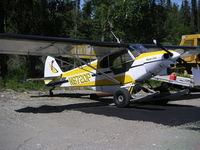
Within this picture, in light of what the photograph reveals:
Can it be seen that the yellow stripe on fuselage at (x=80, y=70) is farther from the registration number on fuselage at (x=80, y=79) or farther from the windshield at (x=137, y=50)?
the windshield at (x=137, y=50)

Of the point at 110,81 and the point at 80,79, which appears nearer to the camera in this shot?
the point at 110,81

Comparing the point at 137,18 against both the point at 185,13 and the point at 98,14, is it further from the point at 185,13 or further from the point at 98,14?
the point at 185,13

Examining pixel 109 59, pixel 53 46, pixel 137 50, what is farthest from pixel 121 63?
pixel 53 46

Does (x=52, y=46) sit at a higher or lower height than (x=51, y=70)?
higher

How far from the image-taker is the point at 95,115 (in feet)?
27.6

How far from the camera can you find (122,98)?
10.1 metres

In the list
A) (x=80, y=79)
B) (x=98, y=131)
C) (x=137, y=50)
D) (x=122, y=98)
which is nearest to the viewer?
(x=98, y=131)

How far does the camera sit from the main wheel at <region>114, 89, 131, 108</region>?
32.2ft

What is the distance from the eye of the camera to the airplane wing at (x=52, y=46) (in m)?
10.0

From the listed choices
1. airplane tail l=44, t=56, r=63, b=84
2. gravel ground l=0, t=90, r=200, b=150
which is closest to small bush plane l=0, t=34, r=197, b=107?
airplane tail l=44, t=56, r=63, b=84

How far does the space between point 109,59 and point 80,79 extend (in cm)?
187

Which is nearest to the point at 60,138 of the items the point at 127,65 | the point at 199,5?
the point at 127,65

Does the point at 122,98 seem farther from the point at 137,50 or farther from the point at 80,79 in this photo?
the point at 80,79

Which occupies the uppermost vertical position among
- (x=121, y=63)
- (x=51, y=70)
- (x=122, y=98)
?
(x=121, y=63)
